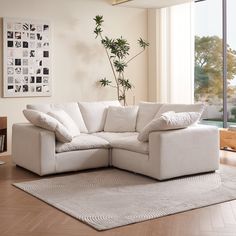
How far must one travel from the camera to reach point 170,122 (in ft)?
16.1

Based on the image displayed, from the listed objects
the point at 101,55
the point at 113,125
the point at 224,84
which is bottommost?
the point at 113,125

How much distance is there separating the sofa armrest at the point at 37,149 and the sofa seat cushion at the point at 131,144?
2.64 ft

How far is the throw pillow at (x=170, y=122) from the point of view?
4891 millimetres

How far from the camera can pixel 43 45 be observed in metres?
6.84

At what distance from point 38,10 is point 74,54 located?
892 millimetres

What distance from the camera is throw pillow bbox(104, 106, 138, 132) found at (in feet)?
20.3

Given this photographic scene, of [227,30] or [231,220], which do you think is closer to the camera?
[231,220]

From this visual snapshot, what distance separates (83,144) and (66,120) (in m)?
0.44

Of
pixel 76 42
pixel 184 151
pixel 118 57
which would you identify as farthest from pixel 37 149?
pixel 118 57

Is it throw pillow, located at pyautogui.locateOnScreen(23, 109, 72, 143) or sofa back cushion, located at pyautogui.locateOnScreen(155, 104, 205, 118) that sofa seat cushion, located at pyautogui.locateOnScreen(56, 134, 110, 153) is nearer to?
throw pillow, located at pyautogui.locateOnScreen(23, 109, 72, 143)

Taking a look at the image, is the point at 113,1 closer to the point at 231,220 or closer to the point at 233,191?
the point at 233,191

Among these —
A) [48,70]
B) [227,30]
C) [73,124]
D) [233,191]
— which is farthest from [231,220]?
[227,30]

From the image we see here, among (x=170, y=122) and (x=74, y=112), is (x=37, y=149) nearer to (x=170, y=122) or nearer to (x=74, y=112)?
(x=74, y=112)

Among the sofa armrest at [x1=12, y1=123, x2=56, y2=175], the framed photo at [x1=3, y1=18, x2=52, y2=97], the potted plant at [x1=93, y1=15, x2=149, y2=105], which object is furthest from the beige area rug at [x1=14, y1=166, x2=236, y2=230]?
→ the potted plant at [x1=93, y1=15, x2=149, y2=105]
